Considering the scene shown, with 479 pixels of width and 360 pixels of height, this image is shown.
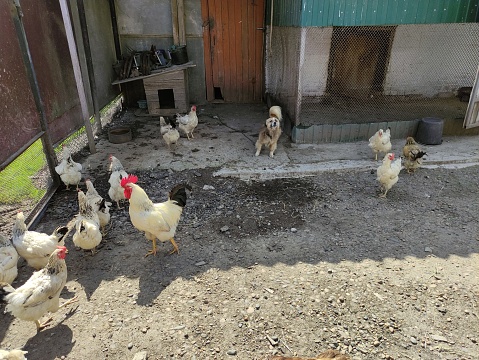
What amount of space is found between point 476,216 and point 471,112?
2858 mm

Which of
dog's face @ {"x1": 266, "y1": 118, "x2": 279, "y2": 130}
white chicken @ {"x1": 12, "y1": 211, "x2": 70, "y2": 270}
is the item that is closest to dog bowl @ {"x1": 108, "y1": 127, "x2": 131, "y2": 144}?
dog's face @ {"x1": 266, "y1": 118, "x2": 279, "y2": 130}

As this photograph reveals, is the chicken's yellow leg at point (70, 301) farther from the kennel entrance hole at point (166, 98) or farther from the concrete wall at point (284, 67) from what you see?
the kennel entrance hole at point (166, 98)

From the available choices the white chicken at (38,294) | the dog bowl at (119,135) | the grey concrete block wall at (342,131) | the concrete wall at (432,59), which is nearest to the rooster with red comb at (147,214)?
the white chicken at (38,294)

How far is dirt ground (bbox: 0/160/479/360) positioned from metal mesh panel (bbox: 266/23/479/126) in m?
3.24

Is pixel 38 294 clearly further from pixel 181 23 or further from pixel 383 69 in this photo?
pixel 383 69

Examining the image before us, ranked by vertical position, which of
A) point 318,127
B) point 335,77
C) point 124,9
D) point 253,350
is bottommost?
point 253,350

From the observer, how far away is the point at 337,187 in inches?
208

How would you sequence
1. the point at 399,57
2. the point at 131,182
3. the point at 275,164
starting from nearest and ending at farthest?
1. the point at 131,182
2. the point at 275,164
3. the point at 399,57

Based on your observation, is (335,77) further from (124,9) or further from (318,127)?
(124,9)

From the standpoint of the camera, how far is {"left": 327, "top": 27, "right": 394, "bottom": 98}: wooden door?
8.11 metres

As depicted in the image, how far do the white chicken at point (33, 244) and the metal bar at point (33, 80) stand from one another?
1807 mm

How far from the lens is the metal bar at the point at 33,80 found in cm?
441

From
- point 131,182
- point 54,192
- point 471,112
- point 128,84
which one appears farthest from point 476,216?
point 128,84

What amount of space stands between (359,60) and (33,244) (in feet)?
25.8
